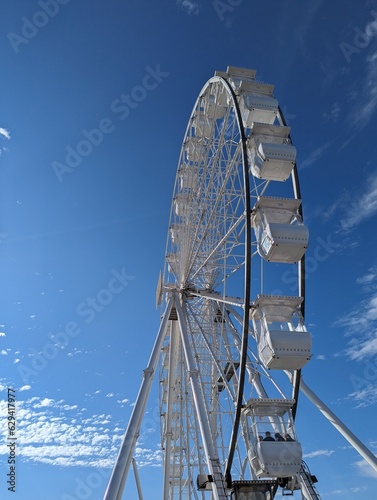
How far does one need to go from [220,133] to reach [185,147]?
3.88 metres

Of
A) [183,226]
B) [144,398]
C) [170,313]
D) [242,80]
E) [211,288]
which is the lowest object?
[144,398]

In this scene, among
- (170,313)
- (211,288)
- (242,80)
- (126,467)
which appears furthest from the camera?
(211,288)

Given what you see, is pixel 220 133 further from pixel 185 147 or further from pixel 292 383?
pixel 292 383

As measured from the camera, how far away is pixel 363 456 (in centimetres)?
991

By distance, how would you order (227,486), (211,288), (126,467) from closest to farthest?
(227,486) → (126,467) → (211,288)

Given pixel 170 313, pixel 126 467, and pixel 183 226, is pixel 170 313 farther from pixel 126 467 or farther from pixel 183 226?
pixel 126 467

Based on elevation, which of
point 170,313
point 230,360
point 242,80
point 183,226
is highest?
point 242,80

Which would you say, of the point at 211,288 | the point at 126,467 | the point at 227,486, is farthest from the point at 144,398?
the point at 211,288

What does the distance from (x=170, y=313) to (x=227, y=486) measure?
279 inches

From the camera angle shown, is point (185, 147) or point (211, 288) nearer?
point (211, 288)

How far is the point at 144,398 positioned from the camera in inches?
452

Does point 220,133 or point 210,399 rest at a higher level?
point 220,133

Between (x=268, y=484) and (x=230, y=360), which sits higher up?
(x=230, y=360)

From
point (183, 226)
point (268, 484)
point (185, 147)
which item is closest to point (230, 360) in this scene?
point (268, 484)
